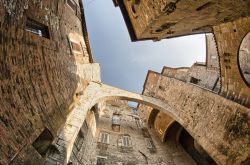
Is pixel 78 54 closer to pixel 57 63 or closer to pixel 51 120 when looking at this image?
pixel 57 63

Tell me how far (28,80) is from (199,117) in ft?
27.3

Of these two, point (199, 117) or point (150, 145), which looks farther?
point (150, 145)

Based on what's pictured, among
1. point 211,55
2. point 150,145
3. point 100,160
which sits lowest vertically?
→ point 150,145

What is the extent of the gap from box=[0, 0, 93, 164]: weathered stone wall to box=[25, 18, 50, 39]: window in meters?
0.12

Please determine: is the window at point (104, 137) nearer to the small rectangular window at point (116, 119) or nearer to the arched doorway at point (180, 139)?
the small rectangular window at point (116, 119)

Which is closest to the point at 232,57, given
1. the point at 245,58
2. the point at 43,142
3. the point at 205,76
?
the point at 245,58

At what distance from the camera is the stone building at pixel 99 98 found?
4875 mm

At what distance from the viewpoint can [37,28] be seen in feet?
22.4

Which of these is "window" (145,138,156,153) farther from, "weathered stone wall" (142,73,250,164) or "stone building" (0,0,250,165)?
"weathered stone wall" (142,73,250,164)

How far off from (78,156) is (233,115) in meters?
6.43

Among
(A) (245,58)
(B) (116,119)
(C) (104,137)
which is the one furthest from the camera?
(B) (116,119)

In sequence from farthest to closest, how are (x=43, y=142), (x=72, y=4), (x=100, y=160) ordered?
(x=72, y=4), (x=100, y=160), (x=43, y=142)

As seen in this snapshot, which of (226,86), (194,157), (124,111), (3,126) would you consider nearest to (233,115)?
(226,86)

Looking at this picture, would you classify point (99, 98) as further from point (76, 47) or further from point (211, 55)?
point (211, 55)
